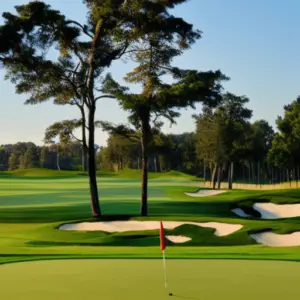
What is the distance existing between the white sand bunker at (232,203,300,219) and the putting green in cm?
2241

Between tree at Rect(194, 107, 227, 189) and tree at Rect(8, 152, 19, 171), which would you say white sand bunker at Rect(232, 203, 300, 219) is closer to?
tree at Rect(194, 107, 227, 189)

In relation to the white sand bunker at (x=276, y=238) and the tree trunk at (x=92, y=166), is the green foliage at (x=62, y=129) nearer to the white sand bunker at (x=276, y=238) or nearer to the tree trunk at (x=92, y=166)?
the tree trunk at (x=92, y=166)

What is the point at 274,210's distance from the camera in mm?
34688

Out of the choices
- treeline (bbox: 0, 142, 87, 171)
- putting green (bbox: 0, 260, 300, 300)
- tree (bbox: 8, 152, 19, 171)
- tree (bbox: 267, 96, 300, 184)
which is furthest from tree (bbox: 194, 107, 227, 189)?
tree (bbox: 8, 152, 19, 171)

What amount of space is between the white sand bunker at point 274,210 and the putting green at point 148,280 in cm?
2241

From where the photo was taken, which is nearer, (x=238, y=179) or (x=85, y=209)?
(x=85, y=209)

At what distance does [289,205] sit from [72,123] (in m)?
13.5

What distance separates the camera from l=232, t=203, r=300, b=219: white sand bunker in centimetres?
3360

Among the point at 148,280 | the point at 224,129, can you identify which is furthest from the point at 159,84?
the point at 224,129

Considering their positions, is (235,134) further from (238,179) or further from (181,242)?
(238,179)

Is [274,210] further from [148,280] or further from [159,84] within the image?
[148,280]

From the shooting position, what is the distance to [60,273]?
10.1 metres

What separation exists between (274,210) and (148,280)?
2694cm

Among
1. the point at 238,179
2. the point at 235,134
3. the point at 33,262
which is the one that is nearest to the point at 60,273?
the point at 33,262
